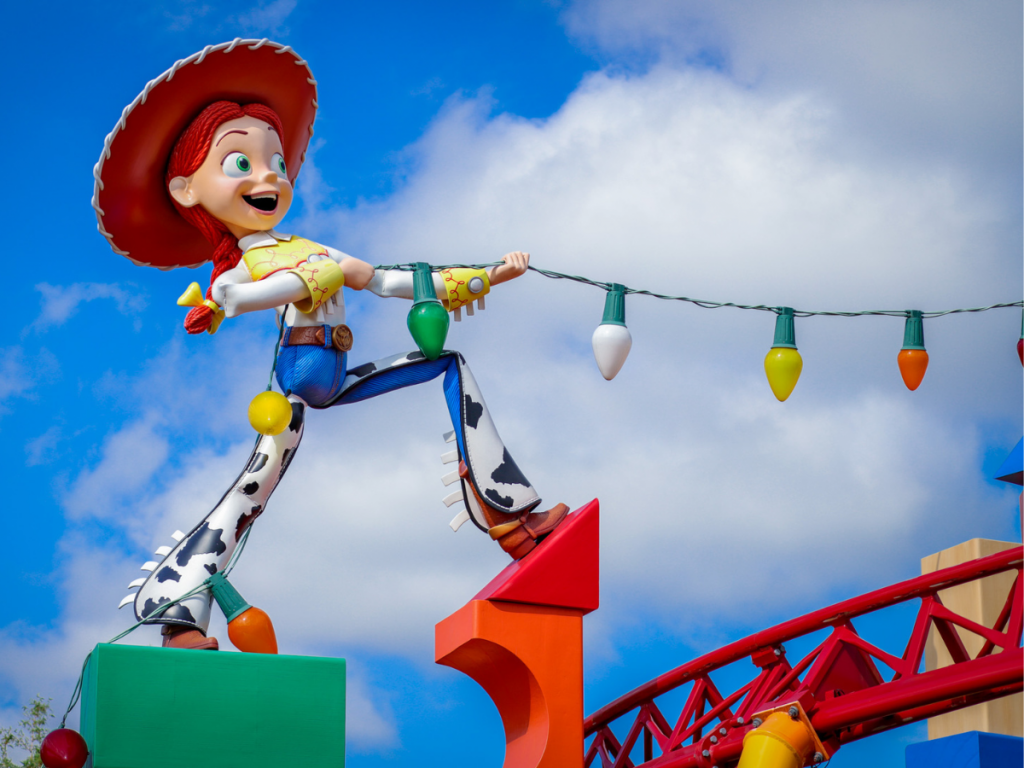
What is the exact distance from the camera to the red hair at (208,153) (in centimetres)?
649

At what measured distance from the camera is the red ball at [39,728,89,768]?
543cm

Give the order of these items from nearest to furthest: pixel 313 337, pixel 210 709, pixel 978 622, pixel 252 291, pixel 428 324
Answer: pixel 210 709 < pixel 252 291 < pixel 428 324 < pixel 313 337 < pixel 978 622

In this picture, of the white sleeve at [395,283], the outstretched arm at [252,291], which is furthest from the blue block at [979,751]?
the outstretched arm at [252,291]

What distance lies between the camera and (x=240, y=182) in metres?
6.50

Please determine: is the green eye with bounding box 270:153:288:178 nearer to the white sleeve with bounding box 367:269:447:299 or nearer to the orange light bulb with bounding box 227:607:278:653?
the white sleeve with bounding box 367:269:447:299

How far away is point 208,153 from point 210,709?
2762 millimetres

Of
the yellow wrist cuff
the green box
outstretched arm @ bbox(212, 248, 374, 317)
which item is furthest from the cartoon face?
the green box

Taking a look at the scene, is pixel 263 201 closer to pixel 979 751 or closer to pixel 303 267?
pixel 303 267

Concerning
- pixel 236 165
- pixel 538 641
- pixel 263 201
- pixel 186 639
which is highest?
pixel 236 165

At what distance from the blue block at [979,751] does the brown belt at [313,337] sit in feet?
14.5

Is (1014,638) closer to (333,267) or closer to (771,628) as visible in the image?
(771,628)

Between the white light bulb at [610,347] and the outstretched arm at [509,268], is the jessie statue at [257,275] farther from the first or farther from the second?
the white light bulb at [610,347]

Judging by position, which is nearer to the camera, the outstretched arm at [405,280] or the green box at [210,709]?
the green box at [210,709]

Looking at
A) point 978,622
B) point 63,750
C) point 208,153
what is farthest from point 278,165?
point 978,622
